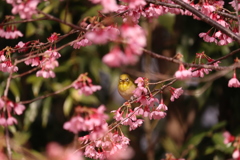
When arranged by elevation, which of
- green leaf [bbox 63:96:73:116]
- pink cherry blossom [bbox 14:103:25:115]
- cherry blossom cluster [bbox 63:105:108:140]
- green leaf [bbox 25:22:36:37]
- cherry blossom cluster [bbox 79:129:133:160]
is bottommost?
cherry blossom cluster [bbox 79:129:133:160]

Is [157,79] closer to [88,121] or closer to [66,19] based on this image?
[66,19]

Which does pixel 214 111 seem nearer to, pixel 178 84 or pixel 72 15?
pixel 178 84

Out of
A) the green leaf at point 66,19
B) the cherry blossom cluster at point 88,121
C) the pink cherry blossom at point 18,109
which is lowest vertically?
the cherry blossom cluster at point 88,121

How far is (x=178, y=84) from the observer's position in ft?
9.28

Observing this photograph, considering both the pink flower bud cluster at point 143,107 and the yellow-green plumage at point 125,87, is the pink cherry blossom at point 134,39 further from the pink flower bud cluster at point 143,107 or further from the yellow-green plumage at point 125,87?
the yellow-green plumage at point 125,87

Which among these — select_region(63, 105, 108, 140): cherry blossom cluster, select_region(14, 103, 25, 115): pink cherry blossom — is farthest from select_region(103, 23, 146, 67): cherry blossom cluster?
select_region(14, 103, 25, 115): pink cherry blossom

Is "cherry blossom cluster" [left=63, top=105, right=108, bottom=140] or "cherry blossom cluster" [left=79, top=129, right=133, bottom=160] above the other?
"cherry blossom cluster" [left=63, top=105, right=108, bottom=140]

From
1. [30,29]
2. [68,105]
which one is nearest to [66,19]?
[30,29]

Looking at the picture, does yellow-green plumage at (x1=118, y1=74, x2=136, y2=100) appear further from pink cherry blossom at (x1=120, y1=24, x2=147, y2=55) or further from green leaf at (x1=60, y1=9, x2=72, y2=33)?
pink cherry blossom at (x1=120, y1=24, x2=147, y2=55)

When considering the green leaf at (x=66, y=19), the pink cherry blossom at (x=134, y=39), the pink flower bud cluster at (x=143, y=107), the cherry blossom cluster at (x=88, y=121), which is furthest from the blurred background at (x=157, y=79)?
the pink cherry blossom at (x=134, y=39)

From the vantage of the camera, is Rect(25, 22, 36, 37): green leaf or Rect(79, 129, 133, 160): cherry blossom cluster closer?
Rect(79, 129, 133, 160): cherry blossom cluster

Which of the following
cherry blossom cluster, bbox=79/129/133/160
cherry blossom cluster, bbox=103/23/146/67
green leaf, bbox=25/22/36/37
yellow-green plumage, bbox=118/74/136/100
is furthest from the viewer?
green leaf, bbox=25/22/36/37

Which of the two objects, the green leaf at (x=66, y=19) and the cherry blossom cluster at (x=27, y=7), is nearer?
the cherry blossom cluster at (x=27, y=7)

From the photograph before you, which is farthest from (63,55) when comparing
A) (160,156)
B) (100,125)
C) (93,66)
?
(100,125)
